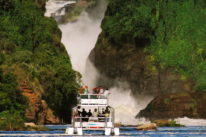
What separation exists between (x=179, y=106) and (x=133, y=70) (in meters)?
21.6

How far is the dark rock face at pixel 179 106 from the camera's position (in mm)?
78312

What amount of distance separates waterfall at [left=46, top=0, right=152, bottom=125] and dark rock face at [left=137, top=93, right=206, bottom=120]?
4526 millimetres

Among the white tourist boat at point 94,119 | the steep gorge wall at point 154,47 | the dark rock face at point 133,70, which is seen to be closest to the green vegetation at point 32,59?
the white tourist boat at point 94,119

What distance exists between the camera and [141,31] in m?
100

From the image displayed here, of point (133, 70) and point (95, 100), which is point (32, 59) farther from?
point (133, 70)

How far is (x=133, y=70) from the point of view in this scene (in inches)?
3895

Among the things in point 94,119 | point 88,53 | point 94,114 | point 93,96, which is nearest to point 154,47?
point 88,53

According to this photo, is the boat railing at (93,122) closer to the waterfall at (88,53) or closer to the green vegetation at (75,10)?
the waterfall at (88,53)

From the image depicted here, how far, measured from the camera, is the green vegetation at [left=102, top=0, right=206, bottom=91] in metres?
96.8

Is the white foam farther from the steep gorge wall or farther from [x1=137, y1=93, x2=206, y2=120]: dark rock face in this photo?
[x1=137, y1=93, x2=206, y2=120]: dark rock face

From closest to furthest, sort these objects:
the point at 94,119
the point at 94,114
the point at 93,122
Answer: the point at 93,122, the point at 94,119, the point at 94,114

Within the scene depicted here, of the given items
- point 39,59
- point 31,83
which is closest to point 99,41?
point 39,59

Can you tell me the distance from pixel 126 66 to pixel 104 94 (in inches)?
2297

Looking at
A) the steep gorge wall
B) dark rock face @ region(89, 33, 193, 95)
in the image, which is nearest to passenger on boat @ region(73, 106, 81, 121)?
the steep gorge wall
